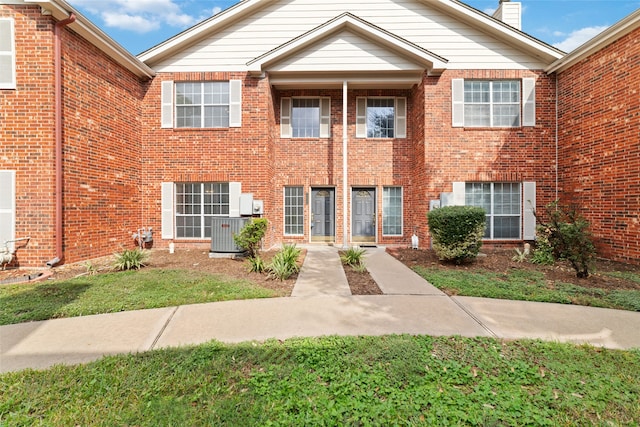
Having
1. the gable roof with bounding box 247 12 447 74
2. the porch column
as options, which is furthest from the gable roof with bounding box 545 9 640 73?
the porch column

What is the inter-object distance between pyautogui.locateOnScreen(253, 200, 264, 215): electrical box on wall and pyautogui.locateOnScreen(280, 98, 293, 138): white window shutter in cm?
298

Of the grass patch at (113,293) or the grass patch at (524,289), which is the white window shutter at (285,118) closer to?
the grass patch at (113,293)

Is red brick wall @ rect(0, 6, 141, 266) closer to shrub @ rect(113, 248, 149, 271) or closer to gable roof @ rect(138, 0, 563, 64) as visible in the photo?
shrub @ rect(113, 248, 149, 271)

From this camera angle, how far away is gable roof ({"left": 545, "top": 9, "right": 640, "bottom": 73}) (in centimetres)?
679

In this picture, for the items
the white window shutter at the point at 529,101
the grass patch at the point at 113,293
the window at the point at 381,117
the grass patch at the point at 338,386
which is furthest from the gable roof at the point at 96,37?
the white window shutter at the point at 529,101

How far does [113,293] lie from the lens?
4578 mm

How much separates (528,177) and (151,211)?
12.8 m

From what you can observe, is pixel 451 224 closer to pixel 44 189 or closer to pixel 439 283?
pixel 439 283

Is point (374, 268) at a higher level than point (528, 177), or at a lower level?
lower

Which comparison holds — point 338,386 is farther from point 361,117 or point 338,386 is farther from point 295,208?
point 361,117

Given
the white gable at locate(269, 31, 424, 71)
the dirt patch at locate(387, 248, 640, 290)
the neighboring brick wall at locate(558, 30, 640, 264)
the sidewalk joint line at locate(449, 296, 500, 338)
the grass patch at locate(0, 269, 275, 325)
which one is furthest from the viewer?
the white gable at locate(269, 31, 424, 71)

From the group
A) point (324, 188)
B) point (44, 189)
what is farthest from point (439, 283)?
point (44, 189)

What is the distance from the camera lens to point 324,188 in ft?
34.7

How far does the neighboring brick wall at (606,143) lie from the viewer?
6.94m
